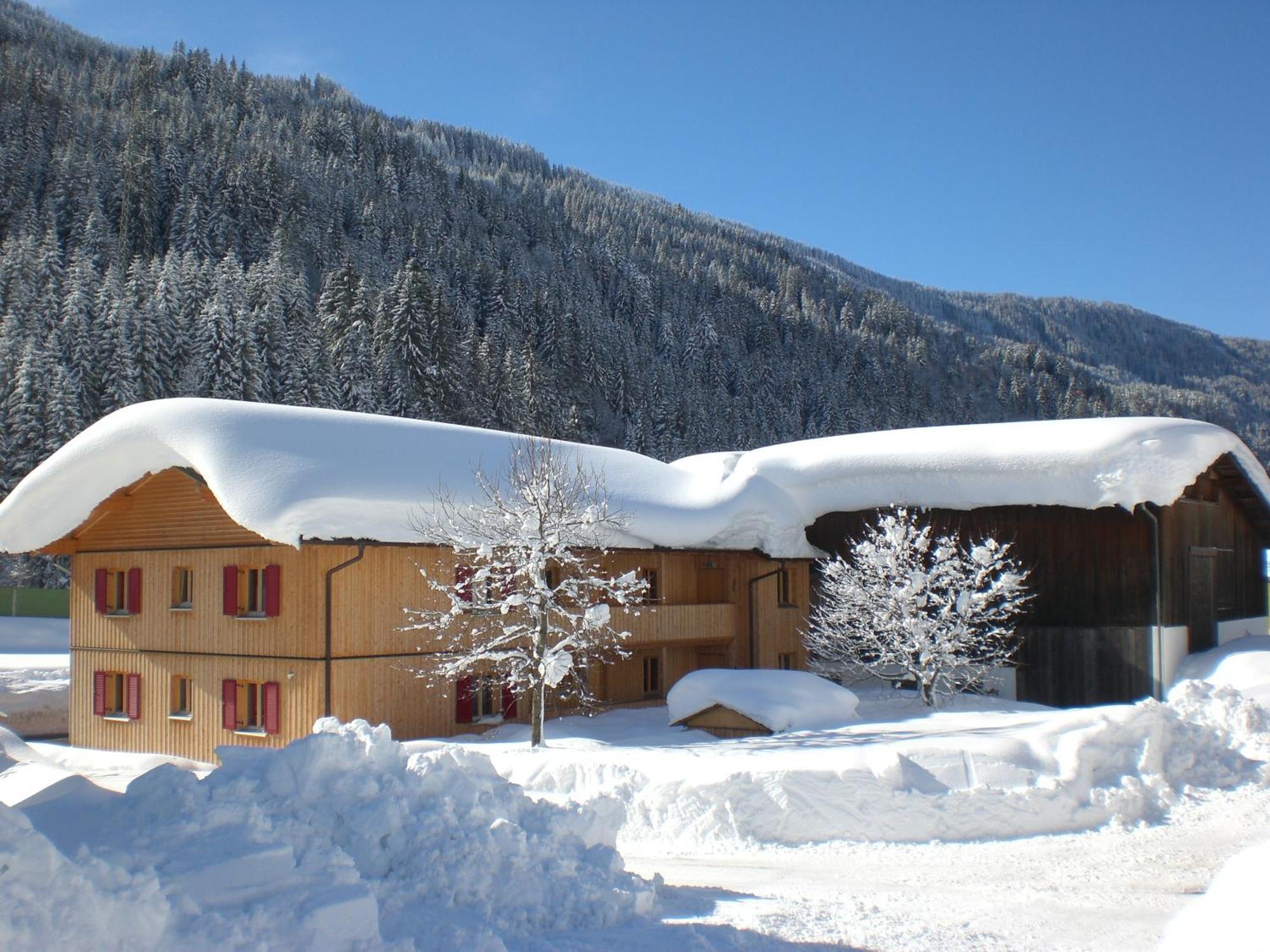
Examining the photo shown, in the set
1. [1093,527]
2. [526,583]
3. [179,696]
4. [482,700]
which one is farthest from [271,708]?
[1093,527]

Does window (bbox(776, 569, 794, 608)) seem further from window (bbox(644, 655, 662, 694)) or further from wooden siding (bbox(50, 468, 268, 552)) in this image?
wooden siding (bbox(50, 468, 268, 552))

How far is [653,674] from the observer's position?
26484 millimetres

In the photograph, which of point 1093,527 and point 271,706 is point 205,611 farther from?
point 1093,527

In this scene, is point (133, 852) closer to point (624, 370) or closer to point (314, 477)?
point (314, 477)

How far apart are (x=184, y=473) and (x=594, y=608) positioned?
8.73 m

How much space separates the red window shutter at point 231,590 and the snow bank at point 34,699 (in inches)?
461

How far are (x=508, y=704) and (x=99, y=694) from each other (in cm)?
954

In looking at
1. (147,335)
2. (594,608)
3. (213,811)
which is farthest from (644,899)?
(147,335)

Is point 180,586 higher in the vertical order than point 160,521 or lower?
lower

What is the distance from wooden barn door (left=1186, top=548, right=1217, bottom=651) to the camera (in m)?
26.3

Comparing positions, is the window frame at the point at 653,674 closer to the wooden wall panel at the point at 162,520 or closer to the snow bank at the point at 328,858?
the wooden wall panel at the point at 162,520

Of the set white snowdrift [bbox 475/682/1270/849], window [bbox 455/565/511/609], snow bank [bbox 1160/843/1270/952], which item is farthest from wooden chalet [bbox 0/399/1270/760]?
snow bank [bbox 1160/843/1270/952]

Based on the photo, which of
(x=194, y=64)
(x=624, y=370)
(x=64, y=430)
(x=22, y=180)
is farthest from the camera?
(x=194, y=64)

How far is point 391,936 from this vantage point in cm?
724
